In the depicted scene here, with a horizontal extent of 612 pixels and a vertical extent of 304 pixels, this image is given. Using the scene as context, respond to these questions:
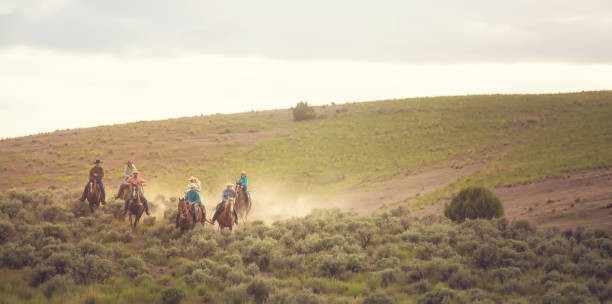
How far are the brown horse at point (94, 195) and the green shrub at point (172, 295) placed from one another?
38.0 feet

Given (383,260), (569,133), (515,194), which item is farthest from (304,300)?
(569,133)

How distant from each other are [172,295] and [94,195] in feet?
39.0

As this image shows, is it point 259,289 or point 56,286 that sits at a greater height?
point 56,286

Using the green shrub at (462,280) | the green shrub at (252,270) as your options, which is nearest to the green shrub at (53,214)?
the green shrub at (252,270)

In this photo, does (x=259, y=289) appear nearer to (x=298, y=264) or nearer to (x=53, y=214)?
(x=298, y=264)

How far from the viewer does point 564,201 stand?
20031 millimetres

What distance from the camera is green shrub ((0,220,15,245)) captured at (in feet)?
43.3

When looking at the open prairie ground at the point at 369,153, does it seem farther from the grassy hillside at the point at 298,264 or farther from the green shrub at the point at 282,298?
the green shrub at the point at 282,298

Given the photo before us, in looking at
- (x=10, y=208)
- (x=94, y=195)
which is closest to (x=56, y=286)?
(x=10, y=208)

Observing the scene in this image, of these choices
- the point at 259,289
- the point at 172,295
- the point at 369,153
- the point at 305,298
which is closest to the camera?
the point at 305,298

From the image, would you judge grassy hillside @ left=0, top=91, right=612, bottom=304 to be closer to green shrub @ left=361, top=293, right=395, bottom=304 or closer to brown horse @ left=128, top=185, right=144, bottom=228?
green shrub @ left=361, top=293, right=395, bottom=304

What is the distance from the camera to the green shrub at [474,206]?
18656 millimetres

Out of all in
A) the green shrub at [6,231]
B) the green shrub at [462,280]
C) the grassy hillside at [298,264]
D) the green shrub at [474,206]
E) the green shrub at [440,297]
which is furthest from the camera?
the green shrub at [474,206]

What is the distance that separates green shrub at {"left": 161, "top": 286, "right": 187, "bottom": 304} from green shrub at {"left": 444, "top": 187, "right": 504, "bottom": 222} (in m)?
13.9
